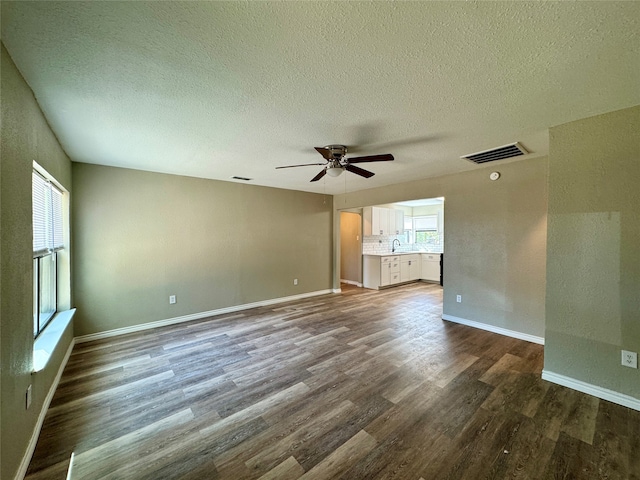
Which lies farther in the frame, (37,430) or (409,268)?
(409,268)

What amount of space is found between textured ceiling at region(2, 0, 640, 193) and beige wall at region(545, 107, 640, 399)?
0.90ft

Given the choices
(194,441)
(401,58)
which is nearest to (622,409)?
(401,58)

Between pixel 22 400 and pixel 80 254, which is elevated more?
pixel 80 254

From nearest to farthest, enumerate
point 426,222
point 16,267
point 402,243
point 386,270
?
point 16,267 → point 386,270 → point 426,222 → point 402,243

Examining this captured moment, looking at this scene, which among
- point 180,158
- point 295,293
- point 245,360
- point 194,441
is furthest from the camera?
point 295,293

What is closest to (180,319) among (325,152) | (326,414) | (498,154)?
(326,414)

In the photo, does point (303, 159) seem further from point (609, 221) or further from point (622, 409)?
point (622, 409)

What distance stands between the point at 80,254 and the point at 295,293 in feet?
11.9

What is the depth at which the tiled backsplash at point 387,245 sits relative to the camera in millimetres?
7084

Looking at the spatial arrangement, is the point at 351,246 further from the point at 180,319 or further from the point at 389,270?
the point at 180,319

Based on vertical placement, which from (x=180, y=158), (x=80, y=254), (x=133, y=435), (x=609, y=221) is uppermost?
(x=180, y=158)

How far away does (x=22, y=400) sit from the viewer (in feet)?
5.03

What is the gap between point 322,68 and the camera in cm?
154

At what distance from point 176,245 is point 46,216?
1688 millimetres
